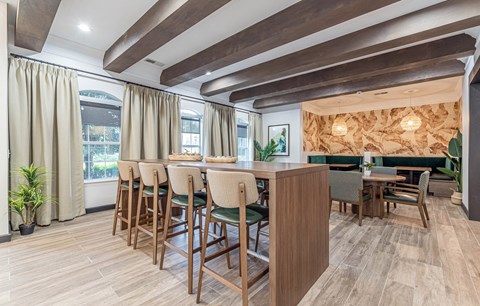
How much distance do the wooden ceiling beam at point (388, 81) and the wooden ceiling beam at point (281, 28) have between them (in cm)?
296

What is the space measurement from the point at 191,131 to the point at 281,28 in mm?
3730

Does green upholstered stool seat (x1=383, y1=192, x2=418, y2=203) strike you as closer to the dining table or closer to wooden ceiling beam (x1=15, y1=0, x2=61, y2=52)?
the dining table

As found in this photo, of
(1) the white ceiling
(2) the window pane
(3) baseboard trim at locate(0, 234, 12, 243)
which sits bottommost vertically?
(3) baseboard trim at locate(0, 234, 12, 243)

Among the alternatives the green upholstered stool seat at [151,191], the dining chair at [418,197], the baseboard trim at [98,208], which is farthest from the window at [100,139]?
the dining chair at [418,197]

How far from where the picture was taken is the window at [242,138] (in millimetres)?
7133

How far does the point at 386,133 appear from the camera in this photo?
6887 mm

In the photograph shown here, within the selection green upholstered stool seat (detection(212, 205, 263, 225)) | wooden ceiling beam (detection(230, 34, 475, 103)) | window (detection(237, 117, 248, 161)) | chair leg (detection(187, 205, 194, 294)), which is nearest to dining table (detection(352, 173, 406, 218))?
wooden ceiling beam (detection(230, 34, 475, 103))

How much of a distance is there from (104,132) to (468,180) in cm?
647

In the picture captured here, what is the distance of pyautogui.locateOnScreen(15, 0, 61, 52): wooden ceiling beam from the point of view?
213 centimetres

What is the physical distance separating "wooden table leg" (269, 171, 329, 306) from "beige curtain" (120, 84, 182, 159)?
347 centimetres

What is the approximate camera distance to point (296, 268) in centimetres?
167

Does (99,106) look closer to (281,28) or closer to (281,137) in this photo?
(281,28)

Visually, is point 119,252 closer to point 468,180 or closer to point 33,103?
point 33,103

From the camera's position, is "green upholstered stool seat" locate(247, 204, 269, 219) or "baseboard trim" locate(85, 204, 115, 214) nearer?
"green upholstered stool seat" locate(247, 204, 269, 219)
